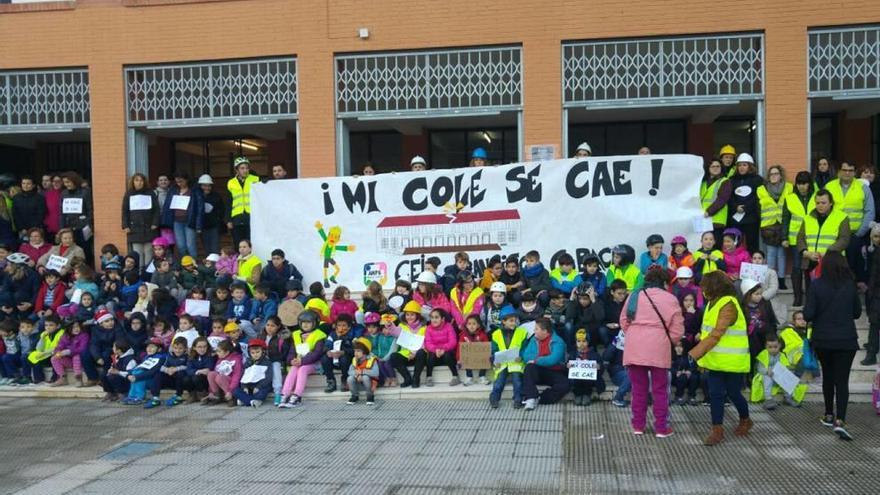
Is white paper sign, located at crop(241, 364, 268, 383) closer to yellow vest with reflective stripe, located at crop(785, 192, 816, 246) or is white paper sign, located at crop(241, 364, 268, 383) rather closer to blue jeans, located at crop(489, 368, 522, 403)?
blue jeans, located at crop(489, 368, 522, 403)

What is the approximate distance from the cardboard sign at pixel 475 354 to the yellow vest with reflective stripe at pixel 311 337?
1.79 m

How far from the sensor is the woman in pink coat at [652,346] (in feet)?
24.2

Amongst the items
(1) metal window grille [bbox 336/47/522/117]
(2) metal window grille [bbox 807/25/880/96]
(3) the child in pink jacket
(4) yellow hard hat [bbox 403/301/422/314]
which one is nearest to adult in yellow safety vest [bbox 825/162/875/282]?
(2) metal window grille [bbox 807/25/880/96]

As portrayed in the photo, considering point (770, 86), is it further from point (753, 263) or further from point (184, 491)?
point (184, 491)

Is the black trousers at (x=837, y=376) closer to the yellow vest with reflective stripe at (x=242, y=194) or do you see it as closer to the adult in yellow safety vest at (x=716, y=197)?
the adult in yellow safety vest at (x=716, y=197)

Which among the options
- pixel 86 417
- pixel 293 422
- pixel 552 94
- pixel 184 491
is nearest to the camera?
pixel 184 491

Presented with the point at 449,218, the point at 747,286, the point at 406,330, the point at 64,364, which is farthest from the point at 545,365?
the point at 64,364

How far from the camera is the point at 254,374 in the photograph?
935cm

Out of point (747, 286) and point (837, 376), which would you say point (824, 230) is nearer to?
point (747, 286)

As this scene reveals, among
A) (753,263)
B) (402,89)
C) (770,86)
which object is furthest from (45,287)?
(770,86)

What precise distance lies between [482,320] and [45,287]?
659 cm

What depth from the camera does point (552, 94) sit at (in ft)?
39.0

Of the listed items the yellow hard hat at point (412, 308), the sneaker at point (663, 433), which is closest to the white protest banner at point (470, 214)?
the yellow hard hat at point (412, 308)

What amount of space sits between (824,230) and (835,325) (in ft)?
8.61
